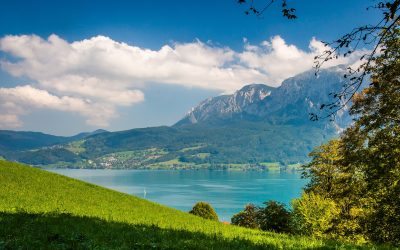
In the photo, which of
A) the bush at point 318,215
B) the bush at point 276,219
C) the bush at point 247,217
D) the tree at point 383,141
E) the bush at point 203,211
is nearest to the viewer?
the tree at point 383,141

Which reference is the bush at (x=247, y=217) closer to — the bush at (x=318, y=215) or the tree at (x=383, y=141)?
the bush at (x=318, y=215)

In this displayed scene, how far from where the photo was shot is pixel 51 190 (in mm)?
33781

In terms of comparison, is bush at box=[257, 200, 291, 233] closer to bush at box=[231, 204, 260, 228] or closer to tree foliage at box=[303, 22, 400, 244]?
bush at box=[231, 204, 260, 228]

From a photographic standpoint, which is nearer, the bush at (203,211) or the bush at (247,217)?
the bush at (203,211)

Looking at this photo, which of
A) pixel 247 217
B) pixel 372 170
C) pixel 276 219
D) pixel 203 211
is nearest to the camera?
pixel 372 170

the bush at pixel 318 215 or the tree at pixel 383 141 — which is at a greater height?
the tree at pixel 383 141

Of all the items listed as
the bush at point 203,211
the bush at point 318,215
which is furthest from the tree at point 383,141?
the bush at point 203,211

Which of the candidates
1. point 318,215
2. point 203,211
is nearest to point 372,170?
point 318,215

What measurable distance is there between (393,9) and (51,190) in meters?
31.7

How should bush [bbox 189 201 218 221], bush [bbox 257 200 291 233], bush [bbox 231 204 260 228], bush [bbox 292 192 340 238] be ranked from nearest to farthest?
bush [bbox 292 192 340 238] < bush [bbox 257 200 291 233] < bush [bbox 189 201 218 221] < bush [bbox 231 204 260 228]

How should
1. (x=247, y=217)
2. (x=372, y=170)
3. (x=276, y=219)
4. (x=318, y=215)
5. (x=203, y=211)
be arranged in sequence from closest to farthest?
(x=372, y=170) → (x=318, y=215) → (x=276, y=219) → (x=203, y=211) → (x=247, y=217)

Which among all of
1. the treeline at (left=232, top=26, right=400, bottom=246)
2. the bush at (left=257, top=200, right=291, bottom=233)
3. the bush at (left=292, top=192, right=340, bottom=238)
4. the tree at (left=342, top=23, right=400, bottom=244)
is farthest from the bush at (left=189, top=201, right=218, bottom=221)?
the tree at (left=342, top=23, right=400, bottom=244)

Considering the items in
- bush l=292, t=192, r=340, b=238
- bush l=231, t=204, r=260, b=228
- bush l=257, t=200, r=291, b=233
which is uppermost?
bush l=292, t=192, r=340, b=238

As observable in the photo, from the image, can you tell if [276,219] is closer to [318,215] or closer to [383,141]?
[318,215]
